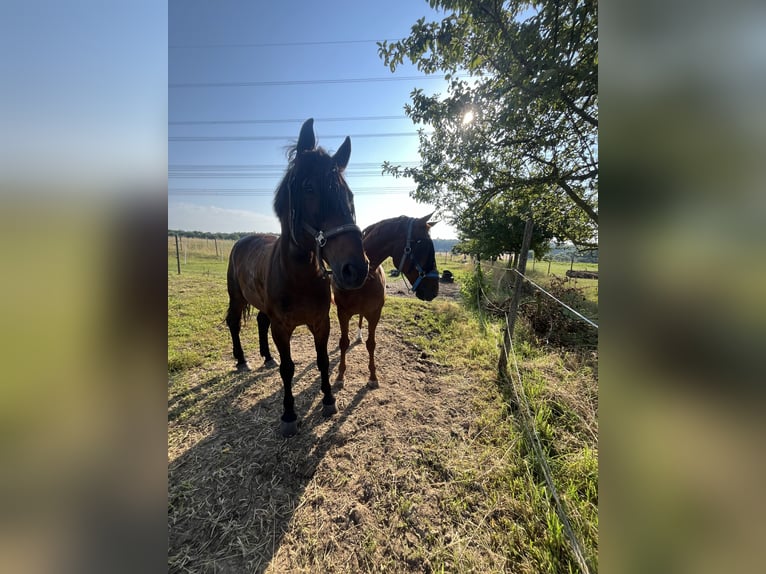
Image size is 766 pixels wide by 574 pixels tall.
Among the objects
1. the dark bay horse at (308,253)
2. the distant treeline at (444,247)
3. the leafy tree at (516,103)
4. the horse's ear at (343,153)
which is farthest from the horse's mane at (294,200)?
the distant treeline at (444,247)

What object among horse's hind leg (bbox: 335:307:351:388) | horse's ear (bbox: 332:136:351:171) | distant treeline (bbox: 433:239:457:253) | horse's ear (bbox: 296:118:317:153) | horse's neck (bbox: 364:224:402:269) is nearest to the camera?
horse's ear (bbox: 296:118:317:153)

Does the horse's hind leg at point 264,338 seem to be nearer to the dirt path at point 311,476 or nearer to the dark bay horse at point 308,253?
the dirt path at point 311,476

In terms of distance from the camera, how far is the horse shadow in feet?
5.86

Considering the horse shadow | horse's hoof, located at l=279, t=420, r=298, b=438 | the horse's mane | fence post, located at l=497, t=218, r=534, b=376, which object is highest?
the horse's mane

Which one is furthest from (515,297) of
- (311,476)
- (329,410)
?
Result: (311,476)

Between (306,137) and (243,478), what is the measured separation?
2.98 m

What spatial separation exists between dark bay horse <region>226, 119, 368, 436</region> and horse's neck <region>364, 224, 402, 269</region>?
3.46 ft

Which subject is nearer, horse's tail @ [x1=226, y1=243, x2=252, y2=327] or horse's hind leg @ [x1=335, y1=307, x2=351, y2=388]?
horse's hind leg @ [x1=335, y1=307, x2=351, y2=388]

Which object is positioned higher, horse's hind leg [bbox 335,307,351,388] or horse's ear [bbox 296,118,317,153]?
horse's ear [bbox 296,118,317,153]

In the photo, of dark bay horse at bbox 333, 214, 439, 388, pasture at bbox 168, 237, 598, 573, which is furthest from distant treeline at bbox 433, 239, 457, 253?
pasture at bbox 168, 237, 598, 573

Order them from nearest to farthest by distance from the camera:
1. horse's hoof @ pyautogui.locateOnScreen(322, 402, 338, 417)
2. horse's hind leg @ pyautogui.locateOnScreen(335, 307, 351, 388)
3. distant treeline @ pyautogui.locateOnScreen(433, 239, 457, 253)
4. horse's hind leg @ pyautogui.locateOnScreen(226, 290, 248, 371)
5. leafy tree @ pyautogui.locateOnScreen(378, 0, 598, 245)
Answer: leafy tree @ pyautogui.locateOnScreen(378, 0, 598, 245) → horse's hoof @ pyautogui.locateOnScreen(322, 402, 338, 417) → horse's hind leg @ pyautogui.locateOnScreen(335, 307, 351, 388) → horse's hind leg @ pyautogui.locateOnScreen(226, 290, 248, 371) → distant treeline @ pyautogui.locateOnScreen(433, 239, 457, 253)

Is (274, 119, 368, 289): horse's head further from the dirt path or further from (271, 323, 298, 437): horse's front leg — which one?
the dirt path

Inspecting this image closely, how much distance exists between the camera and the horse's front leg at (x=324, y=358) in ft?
9.27
